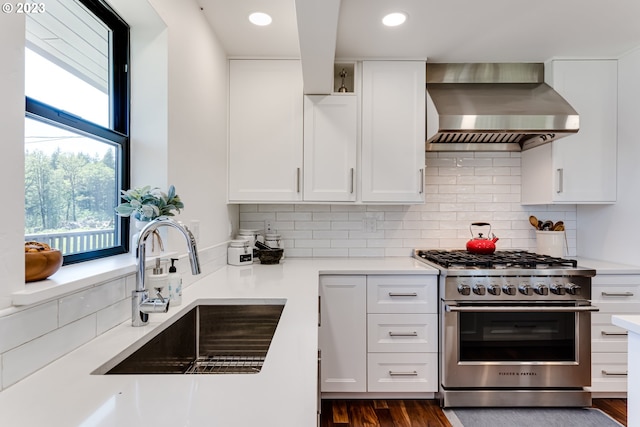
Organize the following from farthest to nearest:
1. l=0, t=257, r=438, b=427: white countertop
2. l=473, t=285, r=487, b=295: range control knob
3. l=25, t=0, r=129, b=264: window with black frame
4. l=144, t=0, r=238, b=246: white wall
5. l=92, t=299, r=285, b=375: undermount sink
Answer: l=473, t=285, r=487, b=295: range control knob, l=144, t=0, r=238, b=246: white wall, l=92, t=299, r=285, b=375: undermount sink, l=25, t=0, r=129, b=264: window with black frame, l=0, t=257, r=438, b=427: white countertop

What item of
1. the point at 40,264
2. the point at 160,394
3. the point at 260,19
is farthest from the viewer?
the point at 260,19

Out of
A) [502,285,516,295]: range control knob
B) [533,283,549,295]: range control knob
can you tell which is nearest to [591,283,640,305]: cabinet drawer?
[533,283,549,295]: range control knob

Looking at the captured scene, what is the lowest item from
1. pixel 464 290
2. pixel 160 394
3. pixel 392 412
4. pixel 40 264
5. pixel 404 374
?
pixel 392 412

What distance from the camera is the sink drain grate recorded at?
1.31m

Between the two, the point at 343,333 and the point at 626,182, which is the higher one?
the point at 626,182

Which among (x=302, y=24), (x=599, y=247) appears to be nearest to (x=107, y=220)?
(x=302, y=24)

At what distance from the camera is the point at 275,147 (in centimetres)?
257

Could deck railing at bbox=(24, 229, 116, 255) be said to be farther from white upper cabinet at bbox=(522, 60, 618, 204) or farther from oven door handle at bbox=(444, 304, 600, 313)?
white upper cabinet at bbox=(522, 60, 618, 204)

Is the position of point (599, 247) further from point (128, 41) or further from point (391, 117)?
point (128, 41)

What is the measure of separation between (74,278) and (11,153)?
1.20 ft

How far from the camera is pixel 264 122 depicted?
2.56 meters

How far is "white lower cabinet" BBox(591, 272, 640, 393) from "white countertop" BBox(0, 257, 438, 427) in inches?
85.2

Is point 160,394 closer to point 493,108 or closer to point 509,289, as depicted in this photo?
point 509,289

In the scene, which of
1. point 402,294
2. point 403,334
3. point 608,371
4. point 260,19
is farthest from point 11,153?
point 608,371
